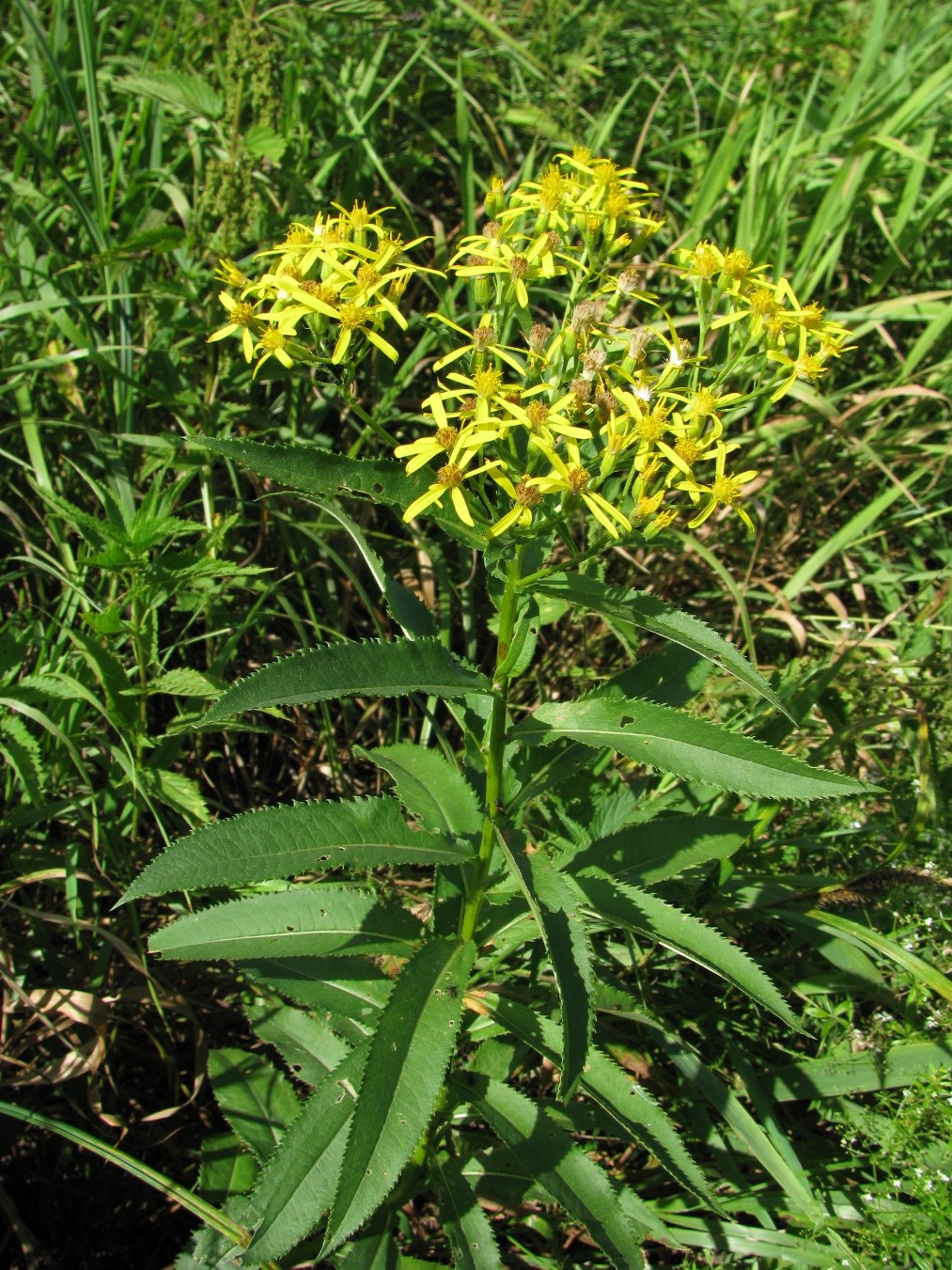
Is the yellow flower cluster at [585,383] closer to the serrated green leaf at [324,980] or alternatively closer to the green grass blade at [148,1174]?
the serrated green leaf at [324,980]

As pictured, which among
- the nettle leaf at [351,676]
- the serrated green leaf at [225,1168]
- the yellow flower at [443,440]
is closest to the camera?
the nettle leaf at [351,676]

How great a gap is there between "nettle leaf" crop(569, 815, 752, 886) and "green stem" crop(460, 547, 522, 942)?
0.23 meters

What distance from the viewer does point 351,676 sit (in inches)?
62.1

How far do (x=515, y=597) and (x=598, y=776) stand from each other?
42.7 inches

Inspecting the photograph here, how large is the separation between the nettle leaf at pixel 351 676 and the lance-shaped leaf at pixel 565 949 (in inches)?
11.8

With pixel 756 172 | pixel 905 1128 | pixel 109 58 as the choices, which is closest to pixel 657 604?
pixel 905 1128

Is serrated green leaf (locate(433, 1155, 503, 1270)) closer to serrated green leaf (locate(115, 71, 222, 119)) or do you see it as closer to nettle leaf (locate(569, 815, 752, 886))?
nettle leaf (locate(569, 815, 752, 886))

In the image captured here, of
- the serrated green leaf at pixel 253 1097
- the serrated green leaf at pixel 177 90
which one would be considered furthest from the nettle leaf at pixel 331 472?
the serrated green leaf at pixel 177 90

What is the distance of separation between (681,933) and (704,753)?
16.3 inches

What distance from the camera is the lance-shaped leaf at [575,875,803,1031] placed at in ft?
6.01

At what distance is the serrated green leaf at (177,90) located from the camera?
281 cm

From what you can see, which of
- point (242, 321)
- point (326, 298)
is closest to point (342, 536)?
point (242, 321)

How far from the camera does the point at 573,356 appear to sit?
1757 millimetres

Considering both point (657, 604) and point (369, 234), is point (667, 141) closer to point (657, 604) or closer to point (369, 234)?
point (369, 234)
